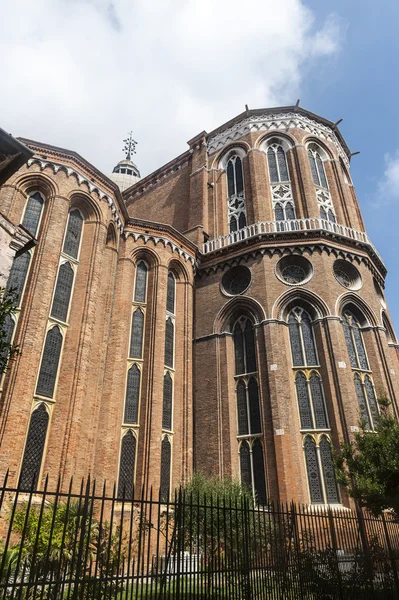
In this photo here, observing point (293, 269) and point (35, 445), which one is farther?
point (293, 269)

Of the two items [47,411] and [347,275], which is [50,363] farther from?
[347,275]

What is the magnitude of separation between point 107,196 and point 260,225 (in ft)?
25.2

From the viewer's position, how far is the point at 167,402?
18109 mm

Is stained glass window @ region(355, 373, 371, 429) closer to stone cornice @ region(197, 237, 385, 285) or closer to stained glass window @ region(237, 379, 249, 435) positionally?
stained glass window @ region(237, 379, 249, 435)

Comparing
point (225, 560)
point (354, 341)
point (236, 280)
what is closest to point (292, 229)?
point (236, 280)

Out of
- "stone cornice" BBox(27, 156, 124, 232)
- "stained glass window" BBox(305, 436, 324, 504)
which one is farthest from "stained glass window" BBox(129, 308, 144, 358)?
"stained glass window" BBox(305, 436, 324, 504)

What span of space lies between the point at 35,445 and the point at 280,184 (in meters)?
18.2

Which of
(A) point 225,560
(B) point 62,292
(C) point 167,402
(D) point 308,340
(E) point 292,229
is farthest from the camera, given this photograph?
(E) point 292,229

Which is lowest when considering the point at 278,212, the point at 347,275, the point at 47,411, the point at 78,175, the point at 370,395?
the point at 47,411

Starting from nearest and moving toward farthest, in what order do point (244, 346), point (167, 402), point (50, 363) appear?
point (50, 363) → point (167, 402) → point (244, 346)

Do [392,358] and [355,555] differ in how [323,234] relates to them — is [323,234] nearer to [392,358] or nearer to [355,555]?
[392,358]

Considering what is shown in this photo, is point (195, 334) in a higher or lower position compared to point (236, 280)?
lower

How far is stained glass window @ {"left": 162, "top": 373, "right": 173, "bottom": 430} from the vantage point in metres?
17.6

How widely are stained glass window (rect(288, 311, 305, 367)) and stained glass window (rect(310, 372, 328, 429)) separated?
2.70 ft
